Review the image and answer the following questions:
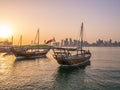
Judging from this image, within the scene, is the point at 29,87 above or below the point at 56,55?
below

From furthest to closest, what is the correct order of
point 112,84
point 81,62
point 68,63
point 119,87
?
1. point 81,62
2. point 68,63
3. point 112,84
4. point 119,87

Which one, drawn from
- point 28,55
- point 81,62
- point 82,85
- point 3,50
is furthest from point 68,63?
point 3,50

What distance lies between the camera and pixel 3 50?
195 metres

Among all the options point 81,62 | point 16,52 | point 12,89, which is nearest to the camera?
point 12,89

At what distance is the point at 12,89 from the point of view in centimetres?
3422

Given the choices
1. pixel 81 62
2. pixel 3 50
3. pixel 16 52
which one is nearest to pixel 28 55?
pixel 16 52

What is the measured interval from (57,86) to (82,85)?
5147mm

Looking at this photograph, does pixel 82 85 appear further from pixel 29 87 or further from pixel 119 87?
pixel 29 87

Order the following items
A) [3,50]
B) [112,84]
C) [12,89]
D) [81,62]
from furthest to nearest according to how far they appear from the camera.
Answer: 1. [3,50]
2. [81,62]
3. [112,84]
4. [12,89]

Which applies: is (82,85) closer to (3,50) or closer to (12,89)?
(12,89)

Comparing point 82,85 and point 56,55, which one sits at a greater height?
point 56,55

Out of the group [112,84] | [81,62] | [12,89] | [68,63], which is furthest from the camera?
[81,62]

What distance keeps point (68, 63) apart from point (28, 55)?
45.6 m

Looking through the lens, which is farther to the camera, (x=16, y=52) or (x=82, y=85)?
(x=16, y=52)
